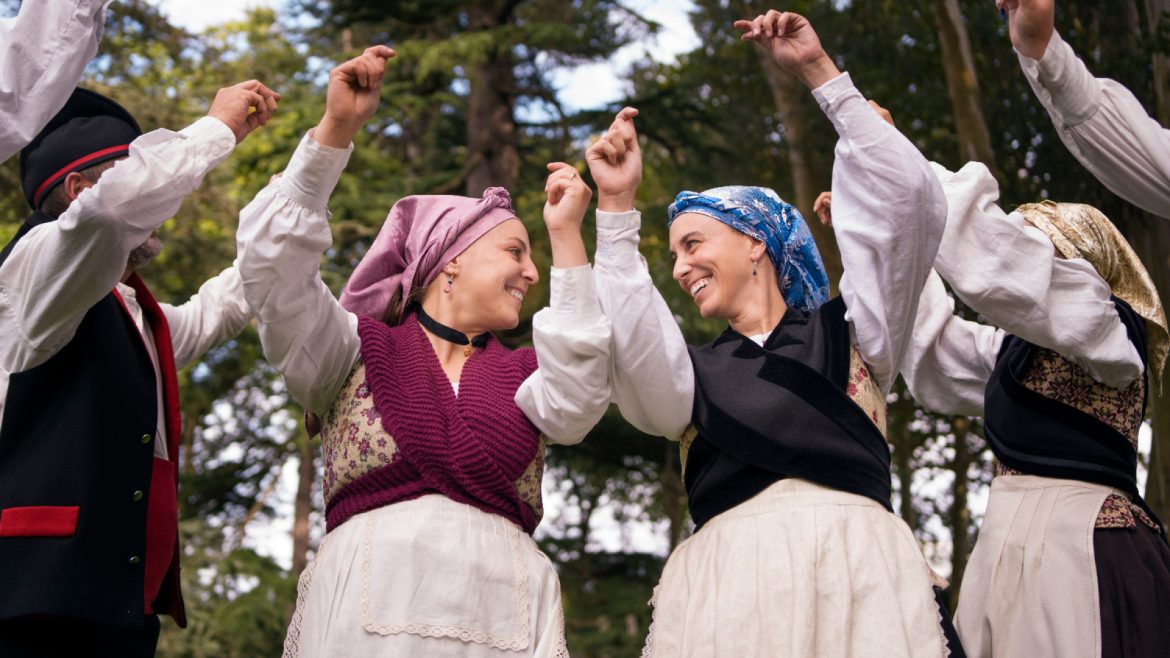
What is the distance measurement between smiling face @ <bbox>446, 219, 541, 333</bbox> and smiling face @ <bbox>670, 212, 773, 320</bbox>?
41cm

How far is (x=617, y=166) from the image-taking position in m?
2.89

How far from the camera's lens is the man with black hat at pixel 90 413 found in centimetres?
285

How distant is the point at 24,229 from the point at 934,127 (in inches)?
350

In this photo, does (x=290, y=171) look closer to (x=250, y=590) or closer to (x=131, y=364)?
(x=131, y=364)

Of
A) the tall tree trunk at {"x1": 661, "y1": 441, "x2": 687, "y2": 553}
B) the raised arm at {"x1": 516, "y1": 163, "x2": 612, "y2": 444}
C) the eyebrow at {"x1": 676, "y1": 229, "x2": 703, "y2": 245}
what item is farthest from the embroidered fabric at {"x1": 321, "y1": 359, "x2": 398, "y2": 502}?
the tall tree trunk at {"x1": 661, "y1": 441, "x2": 687, "y2": 553}

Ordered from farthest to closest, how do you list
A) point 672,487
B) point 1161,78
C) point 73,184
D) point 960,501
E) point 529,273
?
point 672,487
point 960,501
point 1161,78
point 529,273
point 73,184

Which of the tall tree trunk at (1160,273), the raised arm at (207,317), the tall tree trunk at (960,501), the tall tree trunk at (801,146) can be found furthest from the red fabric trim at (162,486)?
the tall tree trunk at (960,501)

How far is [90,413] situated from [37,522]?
0.89 feet

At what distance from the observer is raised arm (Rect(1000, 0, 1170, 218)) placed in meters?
3.04

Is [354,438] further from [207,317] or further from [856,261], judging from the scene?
[856,261]

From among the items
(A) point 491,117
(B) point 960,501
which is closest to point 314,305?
(A) point 491,117

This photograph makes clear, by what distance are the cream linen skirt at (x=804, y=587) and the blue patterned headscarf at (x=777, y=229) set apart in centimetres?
58

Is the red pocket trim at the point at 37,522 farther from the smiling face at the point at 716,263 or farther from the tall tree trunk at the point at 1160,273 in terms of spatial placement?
the tall tree trunk at the point at 1160,273

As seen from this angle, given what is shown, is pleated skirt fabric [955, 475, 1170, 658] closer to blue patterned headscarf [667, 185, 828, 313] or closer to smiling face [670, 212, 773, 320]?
blue patterned headscarf [667, 185, 828, 313]
